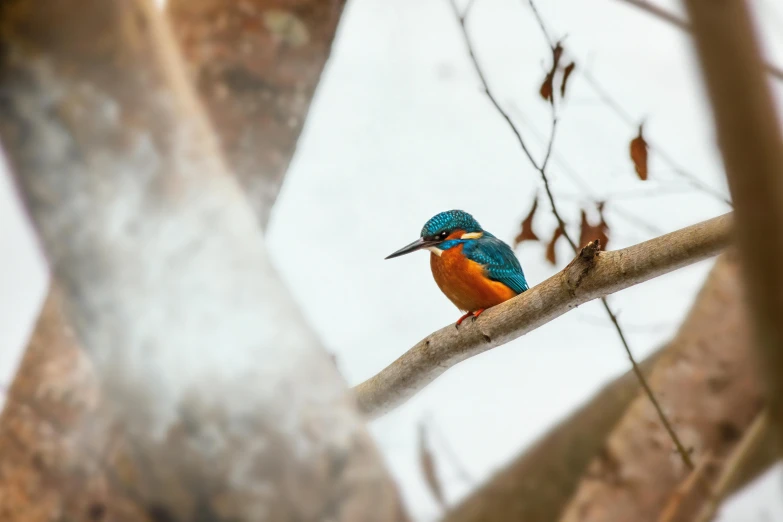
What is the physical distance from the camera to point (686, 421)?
371 cm

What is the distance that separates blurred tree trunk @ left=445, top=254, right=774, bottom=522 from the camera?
3.70 metres

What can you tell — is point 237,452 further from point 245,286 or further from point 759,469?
point 759,469

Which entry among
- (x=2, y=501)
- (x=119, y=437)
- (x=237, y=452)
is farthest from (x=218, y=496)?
(x=2, y=501)

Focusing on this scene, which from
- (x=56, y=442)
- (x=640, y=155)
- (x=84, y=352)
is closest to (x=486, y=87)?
(x=640, y=155)

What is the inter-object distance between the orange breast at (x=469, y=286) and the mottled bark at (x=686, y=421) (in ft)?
3.25

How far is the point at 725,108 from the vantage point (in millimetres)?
775

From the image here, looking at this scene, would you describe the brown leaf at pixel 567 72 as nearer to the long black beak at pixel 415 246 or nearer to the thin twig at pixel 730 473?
the long black beak at pixel 415 246

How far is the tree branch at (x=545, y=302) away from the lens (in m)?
1.92

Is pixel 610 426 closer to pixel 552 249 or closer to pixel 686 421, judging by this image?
pixel 686 421

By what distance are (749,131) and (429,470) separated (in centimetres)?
266

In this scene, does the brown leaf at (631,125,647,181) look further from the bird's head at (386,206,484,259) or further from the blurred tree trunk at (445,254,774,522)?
the blurred tree trunk at (445,254,774,522)

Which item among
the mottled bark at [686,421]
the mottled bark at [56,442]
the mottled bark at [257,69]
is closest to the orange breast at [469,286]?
the mottled bark at [686,421]

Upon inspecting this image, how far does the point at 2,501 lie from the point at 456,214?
7.82 feet

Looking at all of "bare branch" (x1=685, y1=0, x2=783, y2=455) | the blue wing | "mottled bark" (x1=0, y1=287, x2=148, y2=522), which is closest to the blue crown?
the blue wing
